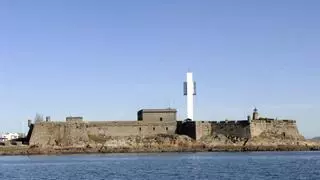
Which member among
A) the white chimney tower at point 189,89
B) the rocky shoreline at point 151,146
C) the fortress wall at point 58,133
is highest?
the white chimney tower at point 189,89

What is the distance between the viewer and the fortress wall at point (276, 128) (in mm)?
79312

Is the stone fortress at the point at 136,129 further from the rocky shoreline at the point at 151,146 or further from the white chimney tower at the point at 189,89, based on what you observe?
the white chimney tower at the point at 189,89

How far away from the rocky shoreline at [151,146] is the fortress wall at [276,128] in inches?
34.5

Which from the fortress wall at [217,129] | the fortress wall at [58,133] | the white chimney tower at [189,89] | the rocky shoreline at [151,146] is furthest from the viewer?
the white chimney tower at [189,89]

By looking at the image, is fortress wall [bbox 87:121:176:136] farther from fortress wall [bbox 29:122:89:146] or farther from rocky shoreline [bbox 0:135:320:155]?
fortress wall [bbox 29:122:89:146]

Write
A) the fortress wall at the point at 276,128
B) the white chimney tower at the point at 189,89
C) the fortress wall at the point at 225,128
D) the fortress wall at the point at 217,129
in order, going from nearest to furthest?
the fortress wall at the point at 217,129, the fortress wall at the point at 225,128, the fortress wall at the point at 276,128, the white chimney tower at the point at 189,89

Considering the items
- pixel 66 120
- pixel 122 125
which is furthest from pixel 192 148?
pixel 66 120

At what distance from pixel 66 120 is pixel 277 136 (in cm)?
2488

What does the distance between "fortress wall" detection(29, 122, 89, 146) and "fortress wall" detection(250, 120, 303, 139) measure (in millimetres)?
19360

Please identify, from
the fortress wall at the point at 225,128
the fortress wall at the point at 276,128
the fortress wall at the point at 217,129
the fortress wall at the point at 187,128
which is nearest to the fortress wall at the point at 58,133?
the fortress wall at the point at 187,128

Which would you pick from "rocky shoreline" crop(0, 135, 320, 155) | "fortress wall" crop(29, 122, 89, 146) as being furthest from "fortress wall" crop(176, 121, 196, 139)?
"fortress wall" crop(29, 122, 89, 146)

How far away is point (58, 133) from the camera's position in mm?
79062

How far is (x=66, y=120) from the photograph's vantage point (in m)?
81.8

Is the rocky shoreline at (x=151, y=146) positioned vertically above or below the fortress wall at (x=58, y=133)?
below
